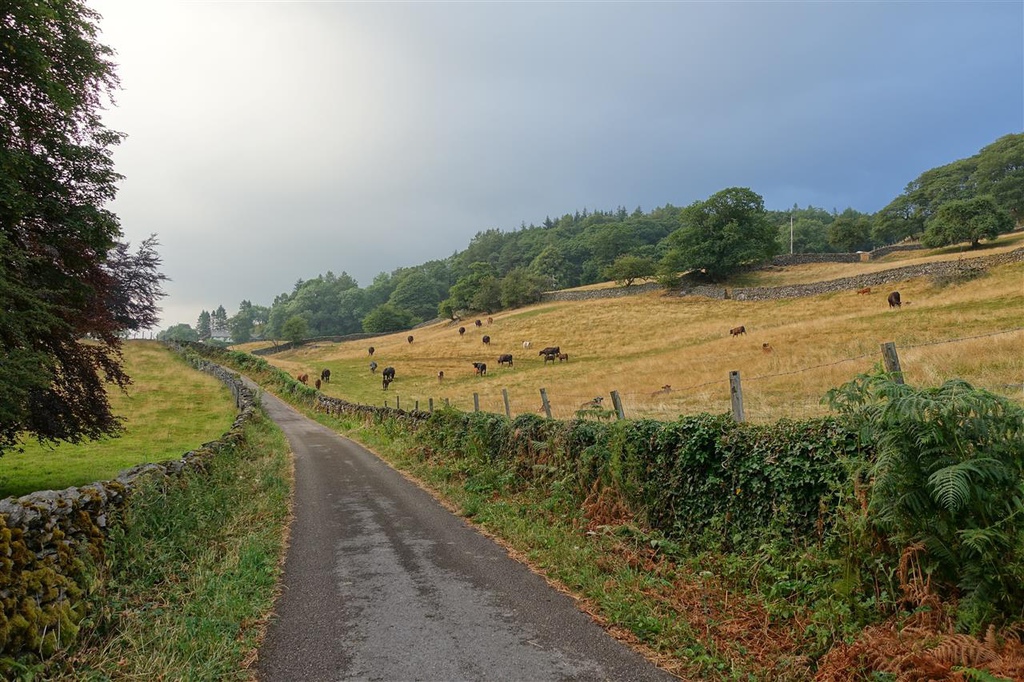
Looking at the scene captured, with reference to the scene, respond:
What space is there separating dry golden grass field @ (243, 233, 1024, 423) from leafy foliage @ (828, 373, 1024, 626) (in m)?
0.79

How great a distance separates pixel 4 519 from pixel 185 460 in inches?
244

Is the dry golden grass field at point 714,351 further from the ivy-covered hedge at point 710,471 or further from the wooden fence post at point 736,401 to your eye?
the wooden fence post at point 736,401

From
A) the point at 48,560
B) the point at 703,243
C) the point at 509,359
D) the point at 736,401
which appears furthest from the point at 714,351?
the point at 703,243

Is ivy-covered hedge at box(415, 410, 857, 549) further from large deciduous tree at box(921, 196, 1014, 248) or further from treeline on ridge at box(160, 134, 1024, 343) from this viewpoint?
large deciduous tree at box(921, 196, 1014, 248)

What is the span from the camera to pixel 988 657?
358 centimetres

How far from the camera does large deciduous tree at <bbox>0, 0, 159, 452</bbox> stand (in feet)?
30.8

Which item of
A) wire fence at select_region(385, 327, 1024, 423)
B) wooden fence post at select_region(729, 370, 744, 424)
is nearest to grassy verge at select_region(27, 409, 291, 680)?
wire fence at select_region(385, 327, 1024, 423)

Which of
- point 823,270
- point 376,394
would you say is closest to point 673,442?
point 376,394

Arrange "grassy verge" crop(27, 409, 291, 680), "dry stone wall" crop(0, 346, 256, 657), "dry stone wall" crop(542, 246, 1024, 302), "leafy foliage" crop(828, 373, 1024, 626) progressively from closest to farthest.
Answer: "leafy foliage" crop(828, 373, 1024, 626) → "dry stone wall" crop(0, 346, 256, 657) → "grassy verge" crop(27, 409, 291, 680) → "dry stone wall" crop(542, 246, 1024, 302)

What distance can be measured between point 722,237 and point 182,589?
73696mm

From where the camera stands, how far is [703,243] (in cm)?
7000

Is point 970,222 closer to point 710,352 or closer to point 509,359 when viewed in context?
point 710,352

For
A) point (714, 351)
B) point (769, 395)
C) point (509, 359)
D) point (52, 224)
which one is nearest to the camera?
point (52, 224)

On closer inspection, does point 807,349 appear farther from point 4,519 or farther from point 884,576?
point 4,519
